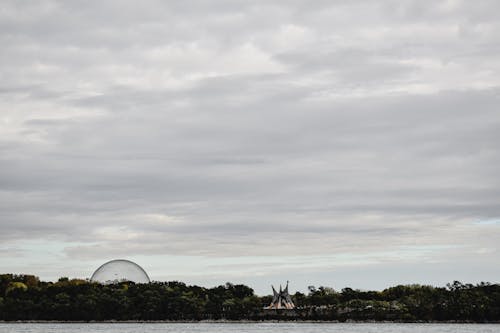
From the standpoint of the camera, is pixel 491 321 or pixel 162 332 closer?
pixel 162 332

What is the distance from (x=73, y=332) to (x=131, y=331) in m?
9.64

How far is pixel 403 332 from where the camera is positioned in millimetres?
147875

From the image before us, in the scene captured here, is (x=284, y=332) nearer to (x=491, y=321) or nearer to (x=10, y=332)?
(x=10, y=332)

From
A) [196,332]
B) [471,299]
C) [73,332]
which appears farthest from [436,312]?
[73,332]

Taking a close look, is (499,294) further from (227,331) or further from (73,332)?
(73,332)

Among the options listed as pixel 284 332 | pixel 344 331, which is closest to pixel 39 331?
pixel 284 332

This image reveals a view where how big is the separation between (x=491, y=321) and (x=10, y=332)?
332 feet

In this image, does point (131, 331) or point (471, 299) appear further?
point (471, 299)

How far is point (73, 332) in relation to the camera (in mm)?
153125

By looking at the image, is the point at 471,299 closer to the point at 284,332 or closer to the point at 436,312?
the point at 436,312

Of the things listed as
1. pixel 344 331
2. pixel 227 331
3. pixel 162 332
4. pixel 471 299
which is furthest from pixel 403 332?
pixel 471 299

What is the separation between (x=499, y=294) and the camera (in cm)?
19300

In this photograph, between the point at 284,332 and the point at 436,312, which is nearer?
the point at 284,332

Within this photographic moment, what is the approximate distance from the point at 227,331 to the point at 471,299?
6486 centimetres
